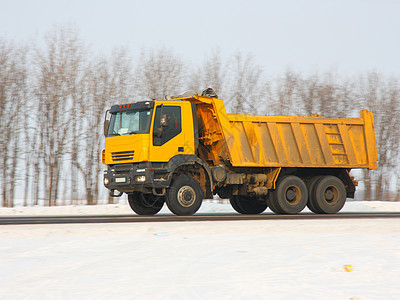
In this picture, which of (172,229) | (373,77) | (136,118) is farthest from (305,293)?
(373,77)

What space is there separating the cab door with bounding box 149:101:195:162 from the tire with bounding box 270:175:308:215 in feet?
10.8

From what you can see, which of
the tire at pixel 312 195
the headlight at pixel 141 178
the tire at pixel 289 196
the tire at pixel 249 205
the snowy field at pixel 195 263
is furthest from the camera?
the tire at pixel 249 205

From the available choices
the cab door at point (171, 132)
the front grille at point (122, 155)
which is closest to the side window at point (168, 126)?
the cab door at point (171, 132)

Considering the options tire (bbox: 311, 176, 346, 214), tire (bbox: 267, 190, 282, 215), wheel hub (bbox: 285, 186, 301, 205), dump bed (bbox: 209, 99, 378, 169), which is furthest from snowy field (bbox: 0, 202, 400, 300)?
tire (bbox: 311, 176, 346, 214)

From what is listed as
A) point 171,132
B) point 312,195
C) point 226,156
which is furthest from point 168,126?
point 312,195

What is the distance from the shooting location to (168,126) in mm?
17281

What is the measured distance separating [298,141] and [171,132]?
455 cm

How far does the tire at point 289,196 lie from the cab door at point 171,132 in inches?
129

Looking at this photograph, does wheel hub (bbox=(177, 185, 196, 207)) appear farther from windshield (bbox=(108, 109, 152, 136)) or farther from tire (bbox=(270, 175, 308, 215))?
tire (bbox=(270, 175, 308, 215))

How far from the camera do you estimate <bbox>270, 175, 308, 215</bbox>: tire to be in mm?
19109

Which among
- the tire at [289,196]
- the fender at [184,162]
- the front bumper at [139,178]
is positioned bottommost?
the tire at [289,196]

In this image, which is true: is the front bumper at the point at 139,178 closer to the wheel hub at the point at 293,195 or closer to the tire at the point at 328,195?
the wheel hub at the point at 293,195

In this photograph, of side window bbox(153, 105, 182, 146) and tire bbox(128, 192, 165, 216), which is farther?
tire bbox(128, 192, 165, 216)

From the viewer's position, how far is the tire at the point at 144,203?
63.4ft
